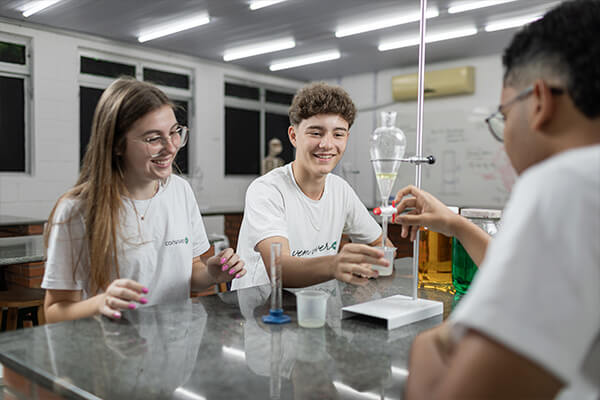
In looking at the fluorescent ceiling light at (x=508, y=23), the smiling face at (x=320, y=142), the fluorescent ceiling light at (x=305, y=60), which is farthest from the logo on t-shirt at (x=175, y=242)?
the fluorescent ceiling light at (x=305, y=60)

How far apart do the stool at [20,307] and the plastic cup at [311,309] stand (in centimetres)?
182

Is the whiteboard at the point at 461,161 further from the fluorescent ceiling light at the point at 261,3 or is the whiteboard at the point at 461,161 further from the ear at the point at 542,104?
the ear at the point at 542,104

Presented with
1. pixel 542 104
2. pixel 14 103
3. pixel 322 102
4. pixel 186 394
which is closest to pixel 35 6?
pixel 14 103

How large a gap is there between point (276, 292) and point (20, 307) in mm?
1803

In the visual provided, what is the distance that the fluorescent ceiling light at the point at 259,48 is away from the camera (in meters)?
5.82

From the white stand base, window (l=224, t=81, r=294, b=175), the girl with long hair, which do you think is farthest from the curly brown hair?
window (l=224, t=81, r=294, b=175)

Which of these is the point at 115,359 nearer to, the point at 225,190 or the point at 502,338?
the point at 502,338

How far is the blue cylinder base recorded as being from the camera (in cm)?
113

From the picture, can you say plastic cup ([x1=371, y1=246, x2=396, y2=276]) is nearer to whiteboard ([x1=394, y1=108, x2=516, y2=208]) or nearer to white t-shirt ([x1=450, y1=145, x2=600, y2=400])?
white t-shirt ([x1=450, y1=145, x2=600, y2=400])

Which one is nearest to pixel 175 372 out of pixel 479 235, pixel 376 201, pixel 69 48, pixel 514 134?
pixel 514 134

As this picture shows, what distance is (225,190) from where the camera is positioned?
23.3ft

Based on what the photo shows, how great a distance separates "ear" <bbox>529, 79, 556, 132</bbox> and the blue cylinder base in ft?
2.42

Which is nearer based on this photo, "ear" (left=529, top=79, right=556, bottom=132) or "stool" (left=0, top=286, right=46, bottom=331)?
"ear" (left=529, top=79, right=556, bottom=132)

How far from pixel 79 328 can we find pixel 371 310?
0.67m
